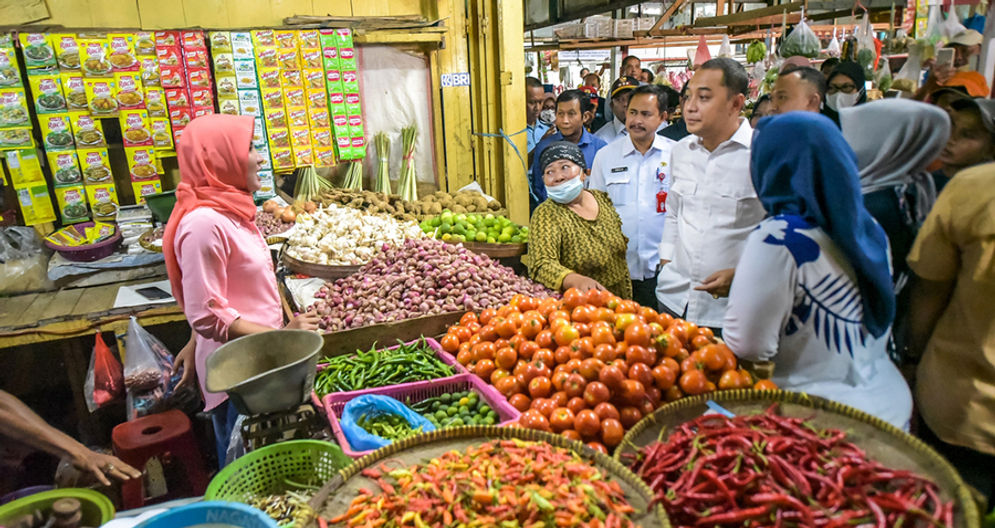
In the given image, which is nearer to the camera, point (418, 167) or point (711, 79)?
point (711, 79)

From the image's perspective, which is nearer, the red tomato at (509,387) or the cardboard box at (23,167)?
the red tomato at (509,387)

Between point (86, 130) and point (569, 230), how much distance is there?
376 cm

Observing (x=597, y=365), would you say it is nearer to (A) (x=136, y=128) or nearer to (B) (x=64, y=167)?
(A) (x=136, y=128)

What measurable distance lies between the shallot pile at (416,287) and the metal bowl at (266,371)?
918mm

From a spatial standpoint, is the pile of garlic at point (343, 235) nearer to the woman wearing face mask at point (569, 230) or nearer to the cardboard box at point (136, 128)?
the woman wearing face mask at point (569, 230)

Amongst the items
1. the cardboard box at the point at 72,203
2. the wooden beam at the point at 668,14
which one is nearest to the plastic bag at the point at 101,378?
the cardboard box at the point at 72,203

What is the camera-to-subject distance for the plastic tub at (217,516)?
1458mm

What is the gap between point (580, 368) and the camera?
85.8 inches

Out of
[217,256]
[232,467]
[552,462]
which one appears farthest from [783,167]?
[217,256]

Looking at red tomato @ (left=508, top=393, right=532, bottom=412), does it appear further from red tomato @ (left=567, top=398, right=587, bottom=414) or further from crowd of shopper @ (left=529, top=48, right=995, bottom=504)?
crowd of shopper @ (left=529, top=48, right=995, bottom=504)

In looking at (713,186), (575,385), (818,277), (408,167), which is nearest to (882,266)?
(818,277)

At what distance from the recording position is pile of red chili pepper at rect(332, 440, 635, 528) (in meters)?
1.50

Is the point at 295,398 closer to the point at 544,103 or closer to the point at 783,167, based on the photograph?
the point at 783,167

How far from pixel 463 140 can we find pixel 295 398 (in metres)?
4.46
